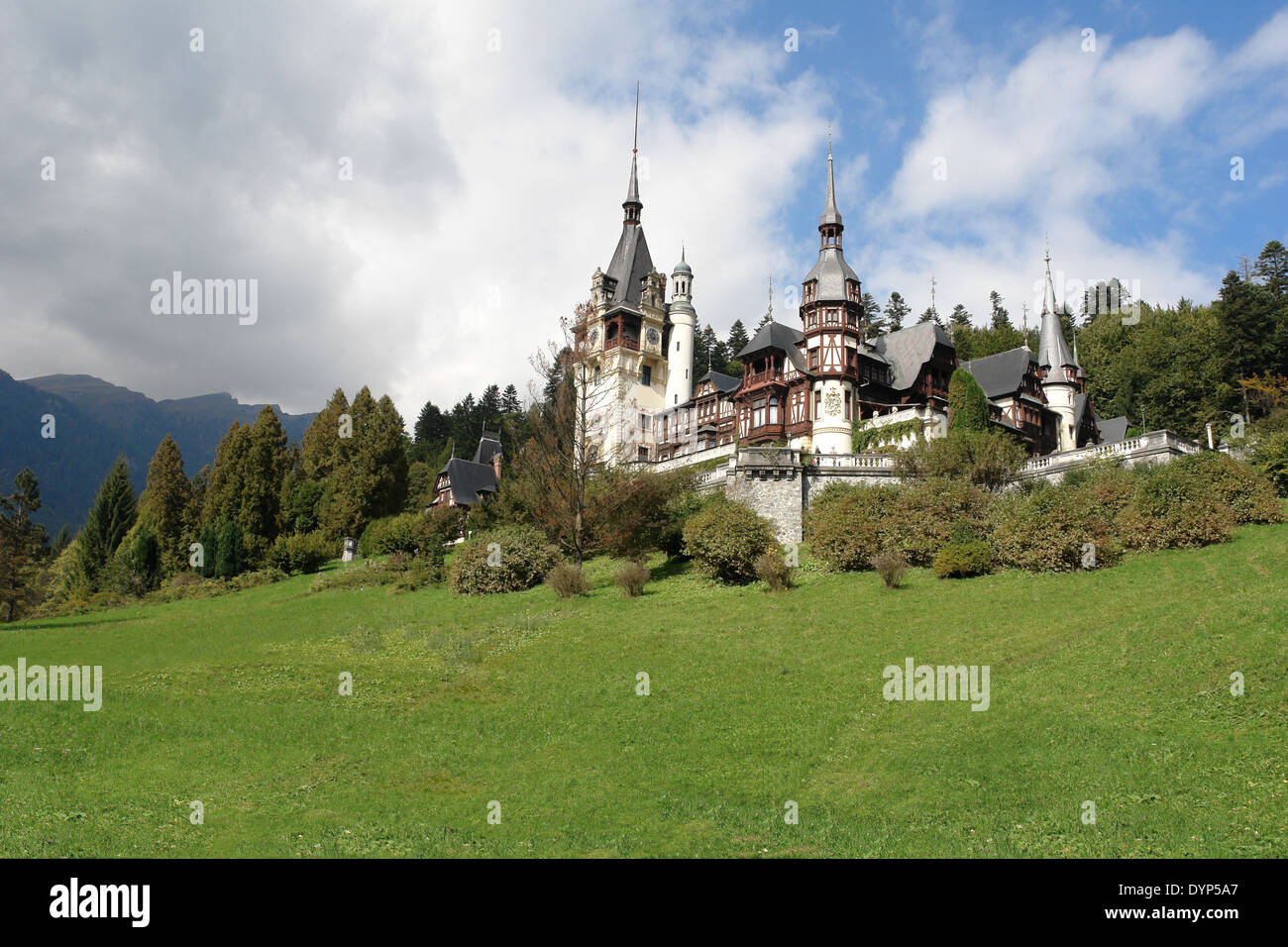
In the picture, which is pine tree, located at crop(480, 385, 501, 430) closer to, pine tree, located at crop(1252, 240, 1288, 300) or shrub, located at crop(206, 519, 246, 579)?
shrub, located at crop(206, 519, 246, 579)

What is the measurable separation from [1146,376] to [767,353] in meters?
36.9

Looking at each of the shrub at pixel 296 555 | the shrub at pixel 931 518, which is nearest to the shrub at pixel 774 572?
the shrub at pixel 931 518

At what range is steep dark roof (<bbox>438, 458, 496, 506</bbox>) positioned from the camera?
63959 millimetres

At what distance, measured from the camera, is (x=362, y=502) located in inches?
2175

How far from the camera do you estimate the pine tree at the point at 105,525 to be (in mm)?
55656

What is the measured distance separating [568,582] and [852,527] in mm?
10322

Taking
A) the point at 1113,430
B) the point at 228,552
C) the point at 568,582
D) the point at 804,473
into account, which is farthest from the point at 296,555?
the point at 1113,430

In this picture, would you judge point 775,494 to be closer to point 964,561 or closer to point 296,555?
point 964,561

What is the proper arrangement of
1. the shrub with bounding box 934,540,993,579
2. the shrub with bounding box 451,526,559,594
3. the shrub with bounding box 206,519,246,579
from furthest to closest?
the shrub with bounding box 206,519,246,579, the shrub with bounding box 451,526,559,594, the shrub with bounding box 934,540,993,579

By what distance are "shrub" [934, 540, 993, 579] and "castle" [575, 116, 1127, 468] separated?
17.3 meters

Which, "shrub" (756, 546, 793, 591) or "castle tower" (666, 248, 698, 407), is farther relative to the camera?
"castle tower" (666, 248, 698, 407)

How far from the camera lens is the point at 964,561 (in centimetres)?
2878

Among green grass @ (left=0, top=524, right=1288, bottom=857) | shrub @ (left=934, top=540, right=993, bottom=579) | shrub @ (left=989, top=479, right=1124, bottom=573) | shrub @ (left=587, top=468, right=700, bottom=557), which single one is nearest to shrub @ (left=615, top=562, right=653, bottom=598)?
green grass @ (left=0, top=524, right=1288, bottom=857)
